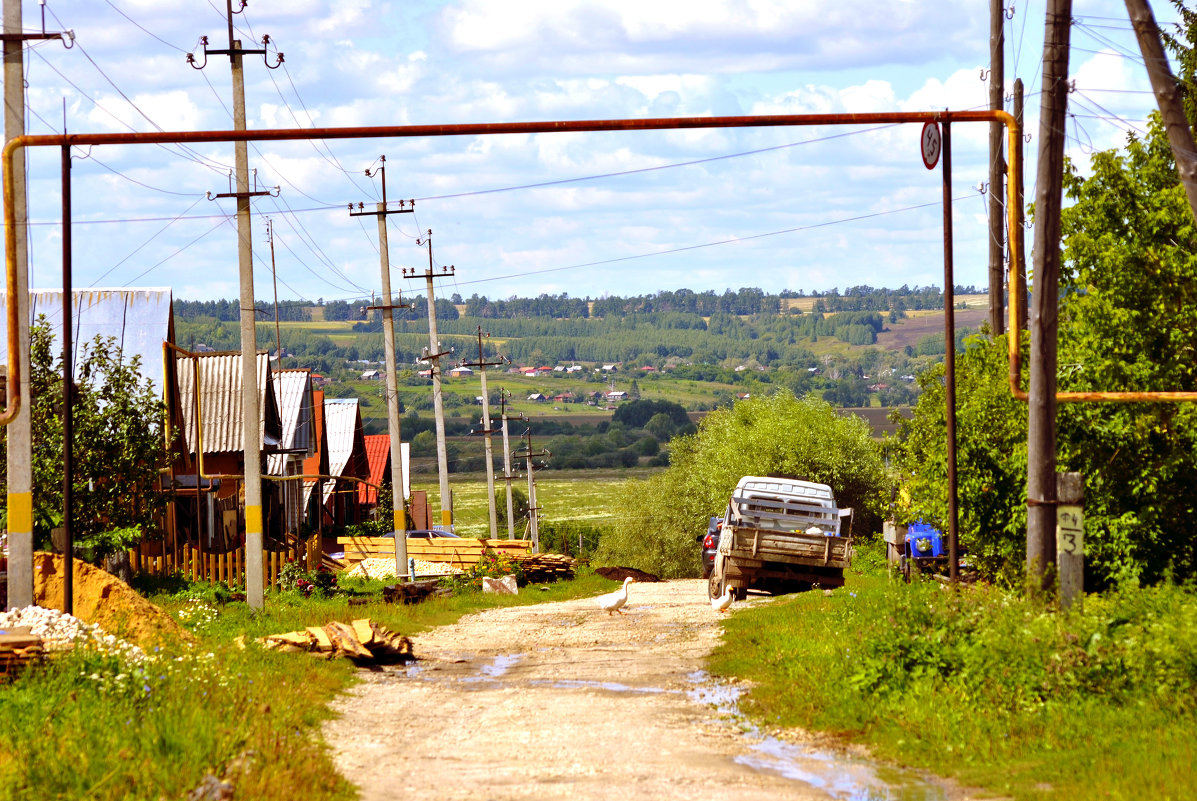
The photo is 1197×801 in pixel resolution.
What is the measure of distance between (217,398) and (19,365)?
73.1 feet

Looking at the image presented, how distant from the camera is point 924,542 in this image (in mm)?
29766

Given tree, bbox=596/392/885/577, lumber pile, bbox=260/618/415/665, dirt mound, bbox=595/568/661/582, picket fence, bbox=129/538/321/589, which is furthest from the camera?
tree, bbox=596/392/885/577

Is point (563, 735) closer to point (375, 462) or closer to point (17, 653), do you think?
point (17, 653)

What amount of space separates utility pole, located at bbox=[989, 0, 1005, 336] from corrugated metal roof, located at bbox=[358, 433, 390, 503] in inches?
1765

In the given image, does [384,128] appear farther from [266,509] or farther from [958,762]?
[266,509]

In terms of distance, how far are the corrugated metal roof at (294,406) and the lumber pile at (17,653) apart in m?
36.0

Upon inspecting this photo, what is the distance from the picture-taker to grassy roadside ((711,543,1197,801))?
8.94 meters

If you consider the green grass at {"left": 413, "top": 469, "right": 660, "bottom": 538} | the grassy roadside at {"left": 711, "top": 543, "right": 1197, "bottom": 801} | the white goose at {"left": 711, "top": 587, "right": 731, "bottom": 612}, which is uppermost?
the grassy roadside at {"left": 711, "top": 543, "right": 1197, "bottom": 801}

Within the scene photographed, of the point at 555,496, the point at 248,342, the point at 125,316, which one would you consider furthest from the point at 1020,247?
the point at 555,496

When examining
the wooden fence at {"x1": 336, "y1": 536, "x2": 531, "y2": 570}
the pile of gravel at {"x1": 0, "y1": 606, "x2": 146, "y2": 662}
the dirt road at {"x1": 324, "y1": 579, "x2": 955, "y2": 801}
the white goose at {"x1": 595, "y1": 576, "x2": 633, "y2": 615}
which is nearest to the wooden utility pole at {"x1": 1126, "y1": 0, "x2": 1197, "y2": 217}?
the dirt road at {"x1": 324, "y1": 579, "x2": 955, "y2": 801}

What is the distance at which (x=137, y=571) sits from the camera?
27953 mm

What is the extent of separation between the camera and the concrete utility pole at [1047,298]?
13289 millimetres

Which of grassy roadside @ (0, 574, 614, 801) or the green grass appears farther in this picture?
the green grass

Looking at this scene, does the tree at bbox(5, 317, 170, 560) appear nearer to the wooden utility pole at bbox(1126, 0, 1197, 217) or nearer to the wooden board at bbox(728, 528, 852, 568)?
the wooden board at bbox(728, 528, 852, 568)
